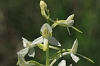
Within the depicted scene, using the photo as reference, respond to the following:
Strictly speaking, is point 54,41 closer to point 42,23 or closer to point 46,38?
point 46,38

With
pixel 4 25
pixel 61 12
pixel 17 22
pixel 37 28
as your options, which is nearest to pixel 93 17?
pixel 61 12

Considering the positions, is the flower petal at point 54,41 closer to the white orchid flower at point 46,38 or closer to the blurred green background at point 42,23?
the white orchid flower at point 46,38

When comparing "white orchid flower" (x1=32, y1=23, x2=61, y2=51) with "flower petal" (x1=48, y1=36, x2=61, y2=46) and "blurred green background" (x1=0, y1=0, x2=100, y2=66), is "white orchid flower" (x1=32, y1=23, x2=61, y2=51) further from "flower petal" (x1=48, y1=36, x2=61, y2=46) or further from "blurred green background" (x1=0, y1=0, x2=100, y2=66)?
"blurred green background" (x1=0, y1=0, x2=100, y2=66)

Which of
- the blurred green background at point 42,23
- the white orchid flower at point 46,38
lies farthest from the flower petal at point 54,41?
the blurred green background at point 42,23

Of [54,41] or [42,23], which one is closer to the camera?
[54,41]

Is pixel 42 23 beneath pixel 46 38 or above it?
above

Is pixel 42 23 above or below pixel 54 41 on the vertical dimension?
above

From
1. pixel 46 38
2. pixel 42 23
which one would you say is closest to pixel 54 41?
pixel 46 38

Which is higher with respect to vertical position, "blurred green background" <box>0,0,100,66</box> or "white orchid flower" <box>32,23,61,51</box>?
"blurred green background" <box>0,0,100,66</box>

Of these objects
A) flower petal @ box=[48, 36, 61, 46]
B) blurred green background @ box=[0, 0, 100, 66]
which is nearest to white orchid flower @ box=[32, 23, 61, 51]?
flower petal @ box=[48, 36, 61, 46]
